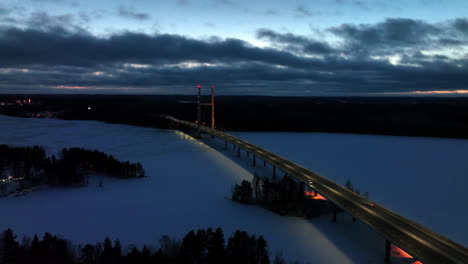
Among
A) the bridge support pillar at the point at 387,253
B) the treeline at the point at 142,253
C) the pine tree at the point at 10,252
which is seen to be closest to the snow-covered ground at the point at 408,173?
the bridge support pillar at the point at 387,253

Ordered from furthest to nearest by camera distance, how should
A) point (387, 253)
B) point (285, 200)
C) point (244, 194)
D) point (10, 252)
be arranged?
point (244, 194)
point (285, 200)
point (387, 253)
point (10, 252)

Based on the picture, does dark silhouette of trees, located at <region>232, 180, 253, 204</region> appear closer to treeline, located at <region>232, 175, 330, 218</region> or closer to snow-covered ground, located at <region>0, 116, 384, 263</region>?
treeline, located at <region>232, 175, 330, 218</region>

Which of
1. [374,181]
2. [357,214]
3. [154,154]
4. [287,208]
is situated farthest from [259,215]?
[154,154]

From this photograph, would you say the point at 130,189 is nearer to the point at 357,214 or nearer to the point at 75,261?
the point at 75,261

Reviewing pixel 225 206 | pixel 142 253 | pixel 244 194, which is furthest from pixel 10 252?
pixel 244 194

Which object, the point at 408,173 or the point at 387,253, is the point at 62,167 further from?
the point at 408,173

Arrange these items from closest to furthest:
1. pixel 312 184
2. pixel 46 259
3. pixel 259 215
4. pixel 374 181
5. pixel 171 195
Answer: pixel 46 259, pixel 259 215, pixel 312 184, pixel 171 195, pixel 374 181
